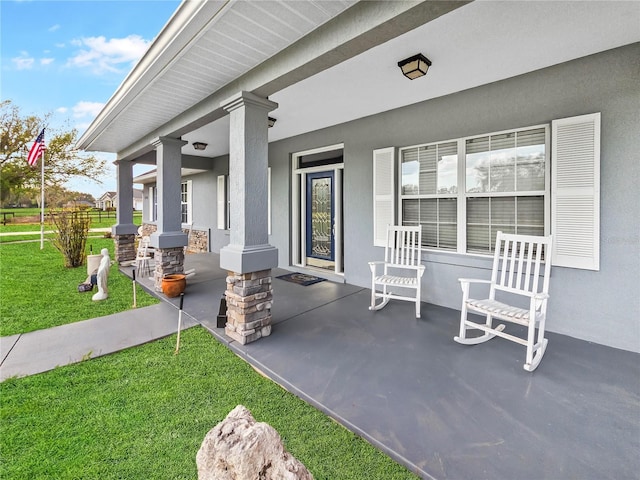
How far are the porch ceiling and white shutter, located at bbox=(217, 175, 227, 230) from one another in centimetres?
405

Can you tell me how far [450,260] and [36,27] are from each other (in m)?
9.52

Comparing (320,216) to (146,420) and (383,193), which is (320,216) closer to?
(383,193)

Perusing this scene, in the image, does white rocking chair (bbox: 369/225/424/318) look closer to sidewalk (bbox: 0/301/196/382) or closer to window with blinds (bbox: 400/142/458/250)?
window with blinds (bbox: 400/142/458/250)

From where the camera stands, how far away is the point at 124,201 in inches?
293

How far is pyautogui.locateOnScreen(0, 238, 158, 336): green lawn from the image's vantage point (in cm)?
383

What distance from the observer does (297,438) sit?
73.3 inches

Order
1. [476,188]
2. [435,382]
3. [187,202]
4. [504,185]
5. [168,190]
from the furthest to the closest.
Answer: [187,202]
[168,190]
[476,188]
[504,185]
[435,382]

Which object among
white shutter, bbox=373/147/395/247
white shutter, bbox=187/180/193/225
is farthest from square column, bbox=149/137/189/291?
white shutter, bbox=187/180/193/225

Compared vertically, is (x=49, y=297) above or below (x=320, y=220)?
below

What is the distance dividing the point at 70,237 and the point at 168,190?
4.09m

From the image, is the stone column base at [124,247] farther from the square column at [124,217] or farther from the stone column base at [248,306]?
the stone column base at [248,306]

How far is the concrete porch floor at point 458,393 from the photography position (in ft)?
5.57

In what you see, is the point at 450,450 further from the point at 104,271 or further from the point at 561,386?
the point at 104,271

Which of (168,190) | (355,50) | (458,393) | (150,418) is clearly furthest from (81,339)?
(355,50)
